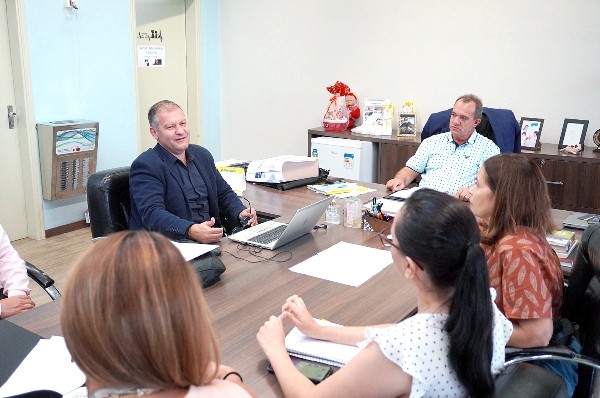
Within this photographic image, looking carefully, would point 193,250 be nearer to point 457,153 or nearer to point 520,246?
point 520,246

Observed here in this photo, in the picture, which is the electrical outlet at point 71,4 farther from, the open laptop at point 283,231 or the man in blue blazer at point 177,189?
the open laptop at point 283,231

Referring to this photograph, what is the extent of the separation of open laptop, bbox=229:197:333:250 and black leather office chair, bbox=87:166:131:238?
59cm

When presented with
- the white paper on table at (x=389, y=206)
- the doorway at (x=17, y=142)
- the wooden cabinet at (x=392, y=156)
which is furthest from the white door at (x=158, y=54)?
the white paper on table at (x=389, y=206)

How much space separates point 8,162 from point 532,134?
3.99 m

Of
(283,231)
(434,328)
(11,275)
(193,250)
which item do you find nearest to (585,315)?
(434,328)

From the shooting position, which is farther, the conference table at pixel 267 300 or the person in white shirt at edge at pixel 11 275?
the person in white shirt at edge at pixel 11 275

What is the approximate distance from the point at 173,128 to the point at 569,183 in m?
Answer: 2.71

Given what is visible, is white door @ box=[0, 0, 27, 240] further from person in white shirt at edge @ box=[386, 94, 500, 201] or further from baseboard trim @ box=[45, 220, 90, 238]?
person in white shirt at edge @ box=[386, 94, 500, 201]

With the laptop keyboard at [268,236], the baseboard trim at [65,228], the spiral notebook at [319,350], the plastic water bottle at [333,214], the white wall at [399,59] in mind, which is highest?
the white wall at [399,59]

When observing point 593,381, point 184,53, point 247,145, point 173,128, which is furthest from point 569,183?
point 184,53

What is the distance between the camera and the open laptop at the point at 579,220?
2.62 metres

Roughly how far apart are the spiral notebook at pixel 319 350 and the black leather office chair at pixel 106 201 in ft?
4.38

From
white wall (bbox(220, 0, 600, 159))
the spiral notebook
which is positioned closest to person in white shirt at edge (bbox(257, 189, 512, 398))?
the spiral notebook

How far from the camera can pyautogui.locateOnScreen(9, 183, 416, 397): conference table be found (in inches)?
58.6
